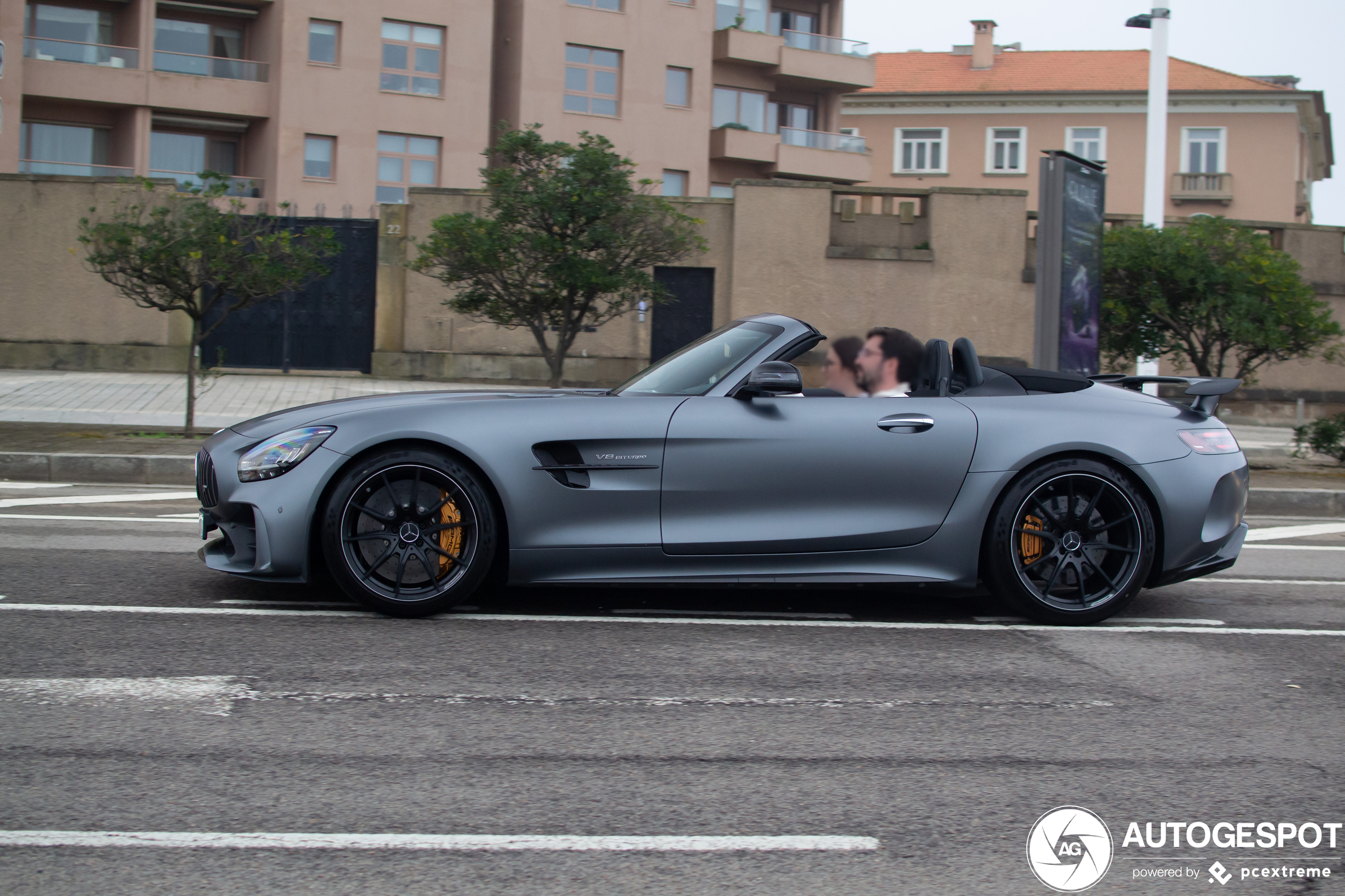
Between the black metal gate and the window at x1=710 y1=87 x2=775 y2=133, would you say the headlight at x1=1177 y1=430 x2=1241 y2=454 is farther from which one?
the window at x1=710 y1=87 x2=775 y2=133

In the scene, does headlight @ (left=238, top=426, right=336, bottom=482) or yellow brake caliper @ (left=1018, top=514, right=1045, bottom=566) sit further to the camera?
yellow brake caliper @ (left=1018, top=514, right=1045, bottom=566)

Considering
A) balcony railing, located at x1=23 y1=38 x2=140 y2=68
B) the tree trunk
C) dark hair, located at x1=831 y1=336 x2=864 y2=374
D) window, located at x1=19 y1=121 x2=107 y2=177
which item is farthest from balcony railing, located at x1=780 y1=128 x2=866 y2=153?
dark hair, located at x1=831 y1=336 x2=864 y2=374

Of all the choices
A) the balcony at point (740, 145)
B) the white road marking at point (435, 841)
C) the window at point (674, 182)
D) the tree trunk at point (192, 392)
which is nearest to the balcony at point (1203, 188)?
the balcony at point (740, 145)

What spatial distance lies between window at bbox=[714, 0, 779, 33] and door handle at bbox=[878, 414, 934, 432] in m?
40.0

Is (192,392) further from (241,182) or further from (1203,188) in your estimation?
(1203,188)

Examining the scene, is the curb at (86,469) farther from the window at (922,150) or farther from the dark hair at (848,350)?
the window at (922,150)

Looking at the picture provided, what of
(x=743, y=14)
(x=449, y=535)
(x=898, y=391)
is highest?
(x=743, y=14)

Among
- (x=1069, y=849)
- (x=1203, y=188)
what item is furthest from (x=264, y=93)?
(x=1069, y=849)

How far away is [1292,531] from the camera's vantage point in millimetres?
10016

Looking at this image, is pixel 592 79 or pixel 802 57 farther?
pixel 802 57

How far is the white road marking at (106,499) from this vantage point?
930cm

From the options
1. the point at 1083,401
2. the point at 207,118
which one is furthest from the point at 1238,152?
the point at 1083,401

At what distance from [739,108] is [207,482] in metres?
40.8

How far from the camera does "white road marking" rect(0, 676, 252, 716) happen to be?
159 inches
